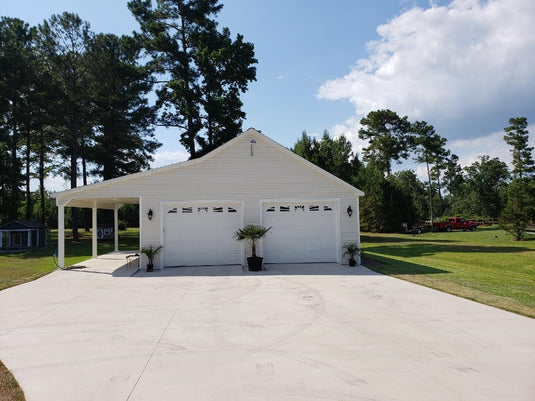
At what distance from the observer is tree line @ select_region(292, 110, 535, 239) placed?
90.4 ft

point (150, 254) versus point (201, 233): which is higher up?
point (201, 233)

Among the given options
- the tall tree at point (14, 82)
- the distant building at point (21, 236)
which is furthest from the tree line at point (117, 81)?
the distant building at point (21, 236)

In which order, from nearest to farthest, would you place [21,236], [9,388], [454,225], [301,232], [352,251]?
[9,388] → [352,251] → [301,232] → [21,236] → [454,225]

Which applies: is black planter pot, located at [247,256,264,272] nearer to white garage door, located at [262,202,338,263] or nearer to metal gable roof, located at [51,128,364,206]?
white garage door, located at [262,202,338,263]

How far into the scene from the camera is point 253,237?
39.4 feet

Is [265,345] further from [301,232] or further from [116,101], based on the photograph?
[116,101]

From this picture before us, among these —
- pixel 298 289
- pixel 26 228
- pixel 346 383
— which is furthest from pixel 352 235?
pixel 26 228

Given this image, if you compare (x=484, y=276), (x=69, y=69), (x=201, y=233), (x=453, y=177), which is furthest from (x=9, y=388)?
(x=453, y=177)

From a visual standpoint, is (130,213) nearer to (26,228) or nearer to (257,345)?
(26,228)

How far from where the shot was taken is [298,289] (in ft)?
29.1

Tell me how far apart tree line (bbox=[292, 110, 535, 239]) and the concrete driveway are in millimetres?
20148

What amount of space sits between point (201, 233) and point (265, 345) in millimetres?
8372

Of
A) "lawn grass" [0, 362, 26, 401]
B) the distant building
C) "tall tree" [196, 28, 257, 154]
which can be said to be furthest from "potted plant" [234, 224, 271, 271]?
the distant building

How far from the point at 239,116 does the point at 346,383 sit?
2268cm
